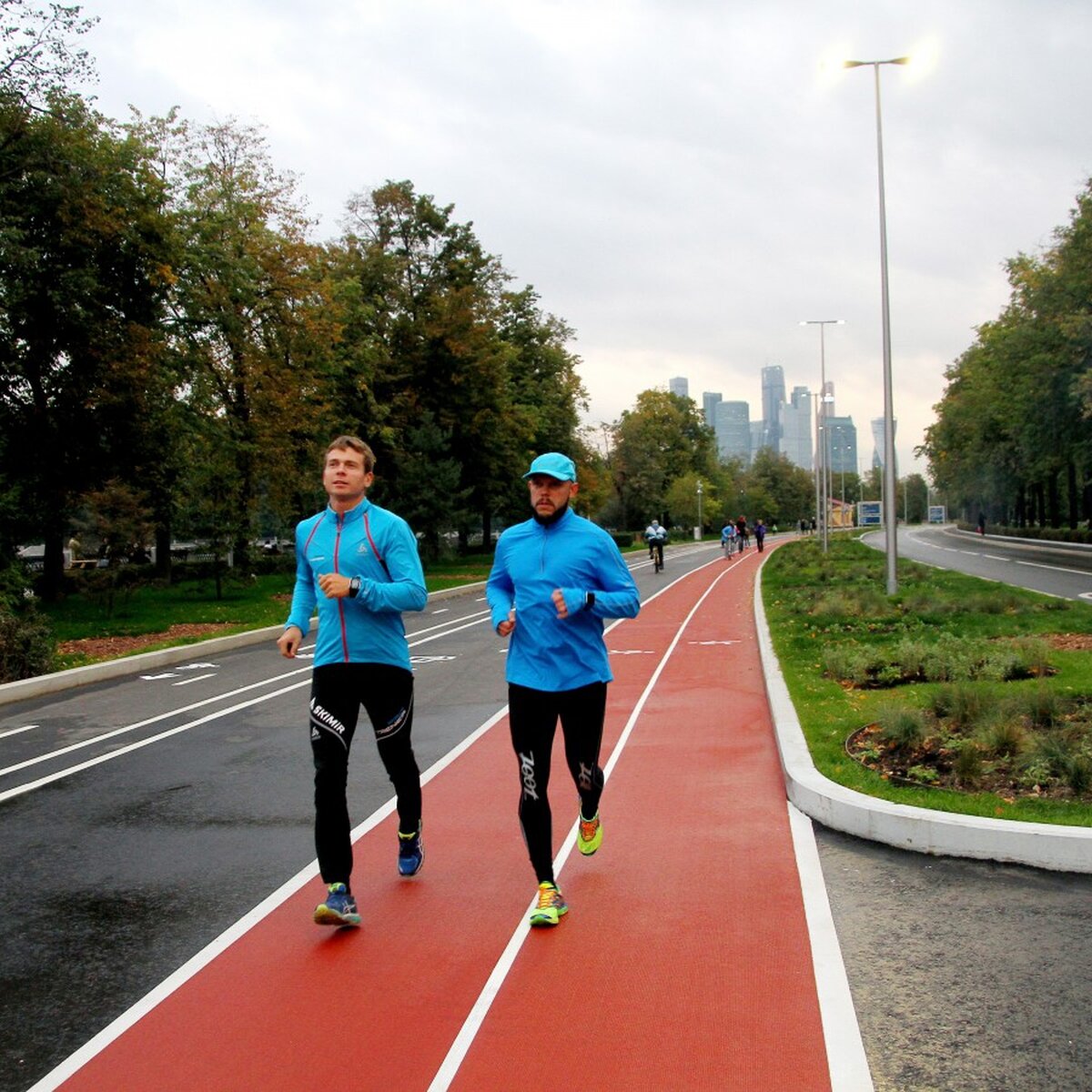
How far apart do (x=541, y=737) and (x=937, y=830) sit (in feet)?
7.51

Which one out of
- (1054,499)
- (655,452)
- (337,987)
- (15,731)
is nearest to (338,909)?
(337,987)

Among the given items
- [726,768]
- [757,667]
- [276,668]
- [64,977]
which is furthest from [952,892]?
[276,668]

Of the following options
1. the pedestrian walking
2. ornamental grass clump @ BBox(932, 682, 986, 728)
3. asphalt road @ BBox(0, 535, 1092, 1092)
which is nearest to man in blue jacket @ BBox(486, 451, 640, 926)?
asphalt road @ BBox(0, 535, 1092, 1092)

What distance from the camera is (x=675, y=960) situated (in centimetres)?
429

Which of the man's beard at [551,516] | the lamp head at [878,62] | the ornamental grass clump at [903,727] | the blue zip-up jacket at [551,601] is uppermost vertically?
the lamp head at [878,62]

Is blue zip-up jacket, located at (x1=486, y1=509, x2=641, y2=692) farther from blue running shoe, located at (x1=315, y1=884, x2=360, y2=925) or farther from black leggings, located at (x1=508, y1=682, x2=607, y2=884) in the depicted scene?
blue running shoe, located at (x1=315, y1=884, x2=360, y2=925)

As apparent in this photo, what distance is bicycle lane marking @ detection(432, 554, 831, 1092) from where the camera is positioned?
346 cm

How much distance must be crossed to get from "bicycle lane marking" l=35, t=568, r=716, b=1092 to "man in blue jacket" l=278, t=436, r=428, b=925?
285 mm

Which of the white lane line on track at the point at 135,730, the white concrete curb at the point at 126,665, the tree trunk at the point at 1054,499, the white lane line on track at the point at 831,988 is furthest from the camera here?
the tree trunk at the point at 1054,499

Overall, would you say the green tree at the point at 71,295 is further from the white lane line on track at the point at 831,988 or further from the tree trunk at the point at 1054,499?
the tree trunk at the point at 1054,499

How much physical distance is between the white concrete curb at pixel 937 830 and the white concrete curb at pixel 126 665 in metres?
9.67

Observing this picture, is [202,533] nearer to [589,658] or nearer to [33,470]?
[33,470]

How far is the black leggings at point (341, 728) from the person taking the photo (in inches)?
185

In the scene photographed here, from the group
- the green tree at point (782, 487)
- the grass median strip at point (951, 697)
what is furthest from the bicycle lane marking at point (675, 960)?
the green tree at point (782, 487)
